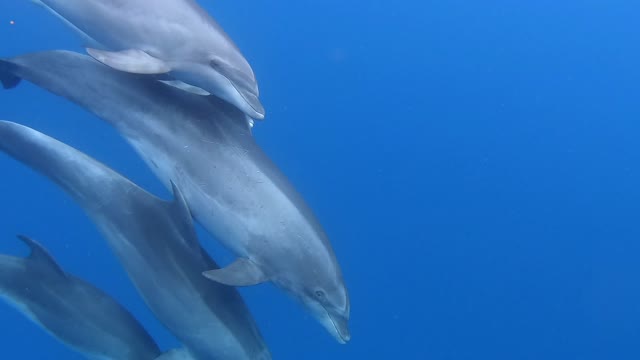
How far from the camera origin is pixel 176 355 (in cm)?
510

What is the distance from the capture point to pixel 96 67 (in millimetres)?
4496

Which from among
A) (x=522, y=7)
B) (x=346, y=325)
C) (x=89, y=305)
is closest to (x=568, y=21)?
(x=522, y=7)

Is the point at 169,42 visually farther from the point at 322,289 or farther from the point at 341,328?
the point at 341,328

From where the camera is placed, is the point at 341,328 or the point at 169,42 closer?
the point at 169,42

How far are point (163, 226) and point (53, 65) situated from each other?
1263 mm

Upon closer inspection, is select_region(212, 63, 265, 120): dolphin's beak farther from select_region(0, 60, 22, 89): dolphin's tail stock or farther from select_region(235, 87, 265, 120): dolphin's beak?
select_region(0, 60, 22, 89): dolphin's tail stock

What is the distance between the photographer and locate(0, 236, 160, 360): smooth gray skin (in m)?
5.38

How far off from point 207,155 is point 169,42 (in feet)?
2.43

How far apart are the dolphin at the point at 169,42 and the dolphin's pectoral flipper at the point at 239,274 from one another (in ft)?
3.40

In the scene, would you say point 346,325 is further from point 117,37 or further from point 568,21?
point 568,21

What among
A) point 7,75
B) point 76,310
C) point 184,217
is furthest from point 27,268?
point 184,217

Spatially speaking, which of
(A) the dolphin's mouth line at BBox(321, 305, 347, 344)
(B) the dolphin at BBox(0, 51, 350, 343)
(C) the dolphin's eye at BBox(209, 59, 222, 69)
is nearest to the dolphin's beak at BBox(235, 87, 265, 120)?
(C) the dolphin's eye at BBox(209, 59, 222, 69)

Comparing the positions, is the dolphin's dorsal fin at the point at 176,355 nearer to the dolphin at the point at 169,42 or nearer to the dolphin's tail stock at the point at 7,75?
the dolphin at the point at 169,42

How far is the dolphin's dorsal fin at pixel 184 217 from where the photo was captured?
439cm
